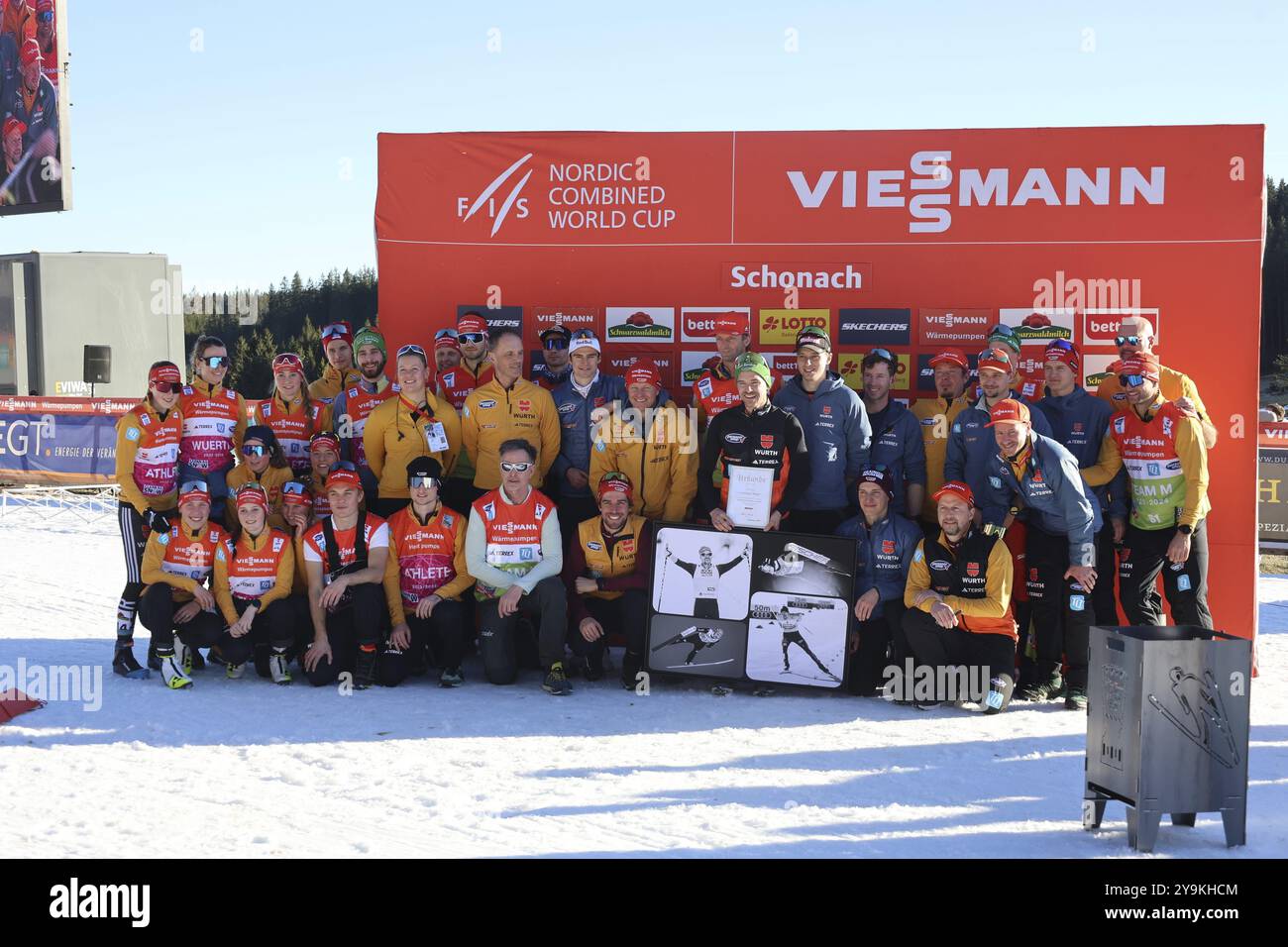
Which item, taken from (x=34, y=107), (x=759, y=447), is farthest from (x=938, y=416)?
(x=34, y=107)

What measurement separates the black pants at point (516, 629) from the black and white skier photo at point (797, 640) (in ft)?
3.38

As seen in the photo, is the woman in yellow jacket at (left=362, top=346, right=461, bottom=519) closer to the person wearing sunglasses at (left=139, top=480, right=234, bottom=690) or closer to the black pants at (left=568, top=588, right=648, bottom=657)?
the person wearing sunglasses at (left=139, top=480, right=234, bottom=690)

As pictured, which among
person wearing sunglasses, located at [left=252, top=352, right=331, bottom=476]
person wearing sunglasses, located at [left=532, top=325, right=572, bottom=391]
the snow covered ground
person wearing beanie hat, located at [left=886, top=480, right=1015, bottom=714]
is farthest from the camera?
person wearing sunglasses, located at [left=532, top=325, right=572, bottom=391]

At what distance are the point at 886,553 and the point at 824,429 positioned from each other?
0.75 metres

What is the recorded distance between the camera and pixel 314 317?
5762cm

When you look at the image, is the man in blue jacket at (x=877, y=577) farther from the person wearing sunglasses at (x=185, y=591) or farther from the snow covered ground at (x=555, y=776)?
the person wearing sunglasses at (x=185, y=591)

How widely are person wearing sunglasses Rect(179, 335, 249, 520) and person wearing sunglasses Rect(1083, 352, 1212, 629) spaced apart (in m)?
4.88

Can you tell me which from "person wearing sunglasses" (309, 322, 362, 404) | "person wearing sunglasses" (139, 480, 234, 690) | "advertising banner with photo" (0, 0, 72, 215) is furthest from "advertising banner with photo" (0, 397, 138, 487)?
"person wearing sunglasses" (139, 480, 234, 690)

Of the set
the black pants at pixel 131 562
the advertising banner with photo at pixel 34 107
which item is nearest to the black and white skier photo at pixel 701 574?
the black pants at pixel 131 562

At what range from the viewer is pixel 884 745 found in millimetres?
5207

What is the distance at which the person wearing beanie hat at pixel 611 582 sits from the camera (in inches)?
248

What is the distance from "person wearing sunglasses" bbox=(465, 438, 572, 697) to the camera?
6.25 metres
